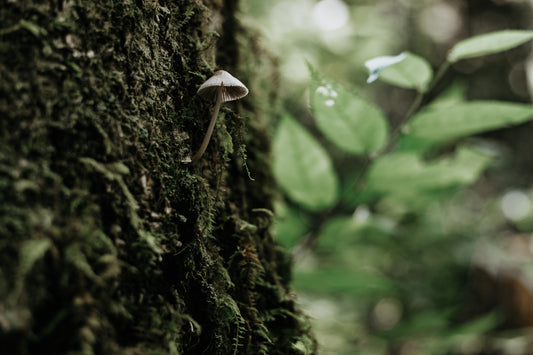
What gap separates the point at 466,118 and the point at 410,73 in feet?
0.75

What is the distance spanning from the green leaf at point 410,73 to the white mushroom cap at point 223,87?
44 cm

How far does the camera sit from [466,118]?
3.73ft

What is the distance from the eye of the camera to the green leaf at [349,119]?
1062mm

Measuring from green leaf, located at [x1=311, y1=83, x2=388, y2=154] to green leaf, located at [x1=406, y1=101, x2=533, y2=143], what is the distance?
0.12m

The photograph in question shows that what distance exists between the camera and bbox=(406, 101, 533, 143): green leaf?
1.09 metres

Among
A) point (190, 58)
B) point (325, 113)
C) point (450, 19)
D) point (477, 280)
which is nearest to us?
point (190, 58)

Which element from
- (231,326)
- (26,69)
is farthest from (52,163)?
(231,326)

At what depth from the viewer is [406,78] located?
3.65 feet

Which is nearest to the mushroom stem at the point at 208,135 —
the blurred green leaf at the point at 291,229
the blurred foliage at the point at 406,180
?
the blurred foliage at the point at 406,180

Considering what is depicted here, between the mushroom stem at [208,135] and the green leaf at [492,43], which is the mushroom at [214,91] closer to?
the mushroom stem at [208,135]

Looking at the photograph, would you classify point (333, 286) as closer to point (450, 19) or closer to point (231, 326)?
point (231, 326)

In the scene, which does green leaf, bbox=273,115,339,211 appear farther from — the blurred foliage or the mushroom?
the mushroom

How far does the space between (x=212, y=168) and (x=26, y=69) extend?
16.7 inches

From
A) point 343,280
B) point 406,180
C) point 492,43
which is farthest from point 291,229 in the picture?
point 492,43
